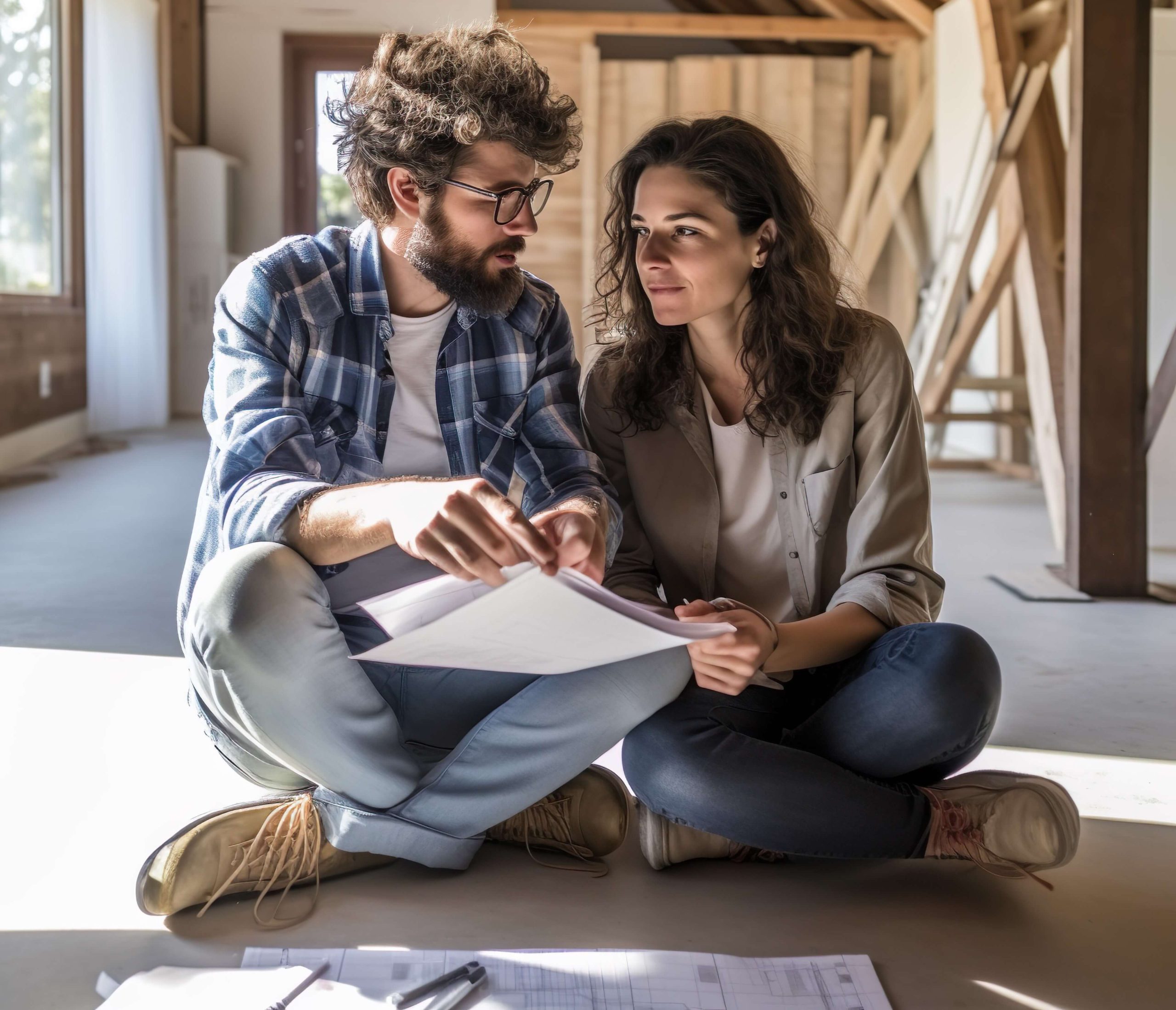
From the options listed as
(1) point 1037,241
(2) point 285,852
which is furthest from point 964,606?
(2) point 285,852

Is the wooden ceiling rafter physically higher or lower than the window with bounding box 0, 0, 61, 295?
higher

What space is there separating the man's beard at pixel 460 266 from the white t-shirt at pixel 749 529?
33cm

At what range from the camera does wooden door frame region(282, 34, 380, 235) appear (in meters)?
7.48

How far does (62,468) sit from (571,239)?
3521 mm

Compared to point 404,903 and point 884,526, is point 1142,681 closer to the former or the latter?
point 884,526

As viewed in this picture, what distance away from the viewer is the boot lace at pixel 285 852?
130 cm

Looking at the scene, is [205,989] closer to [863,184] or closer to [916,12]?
[863,184]

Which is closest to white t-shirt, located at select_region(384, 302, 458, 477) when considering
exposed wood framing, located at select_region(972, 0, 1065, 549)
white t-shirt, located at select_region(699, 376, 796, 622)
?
white t-shirt, located at select_region(699, 376, 796, 622)

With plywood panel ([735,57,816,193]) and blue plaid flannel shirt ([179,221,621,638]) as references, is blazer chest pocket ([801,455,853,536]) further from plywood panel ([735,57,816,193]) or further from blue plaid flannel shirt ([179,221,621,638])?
plywood panel ([735,57,816,193])

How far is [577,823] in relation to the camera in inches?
56.7

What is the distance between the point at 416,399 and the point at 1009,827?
2.83 feet

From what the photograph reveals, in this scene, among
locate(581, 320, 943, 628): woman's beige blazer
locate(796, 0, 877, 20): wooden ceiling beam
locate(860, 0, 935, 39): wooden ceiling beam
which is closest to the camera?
locate(581, 320, 943, 628): woman's beige blazer

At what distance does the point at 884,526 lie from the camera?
143cm

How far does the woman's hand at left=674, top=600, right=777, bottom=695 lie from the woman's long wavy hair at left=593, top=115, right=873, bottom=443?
1.02 feet
